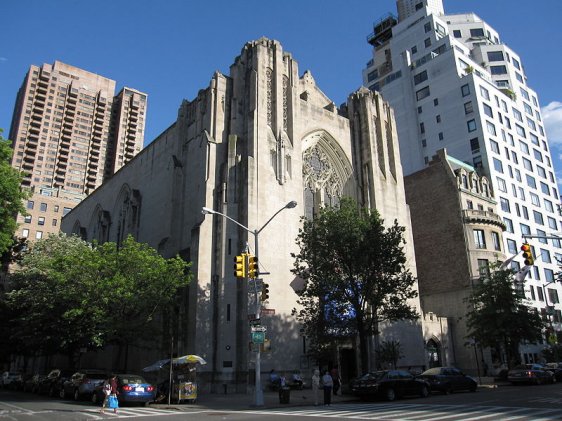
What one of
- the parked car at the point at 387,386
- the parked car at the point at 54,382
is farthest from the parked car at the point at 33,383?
the parked car at the point at 387,386

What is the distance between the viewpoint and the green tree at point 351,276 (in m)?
27.5

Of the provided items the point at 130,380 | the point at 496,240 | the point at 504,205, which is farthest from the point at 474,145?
the point at 130,380

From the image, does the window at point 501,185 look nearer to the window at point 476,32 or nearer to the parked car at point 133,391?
the window at point 476,32

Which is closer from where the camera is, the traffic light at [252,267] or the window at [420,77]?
the traffic light at [252,267]

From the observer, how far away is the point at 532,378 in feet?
98.2

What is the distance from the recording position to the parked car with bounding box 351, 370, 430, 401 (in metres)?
21.2

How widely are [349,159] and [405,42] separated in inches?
1909

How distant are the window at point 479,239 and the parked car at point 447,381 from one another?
25.3 m

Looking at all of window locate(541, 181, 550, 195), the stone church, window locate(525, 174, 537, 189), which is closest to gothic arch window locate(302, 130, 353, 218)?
the stone church

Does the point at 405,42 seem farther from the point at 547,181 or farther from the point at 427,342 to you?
the point at 427,342

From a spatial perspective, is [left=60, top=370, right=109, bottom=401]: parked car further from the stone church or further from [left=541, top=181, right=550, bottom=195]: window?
[left=541, top=181, right=550, bottom=195]: window

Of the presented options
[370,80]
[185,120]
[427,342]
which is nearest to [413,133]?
[370,80]

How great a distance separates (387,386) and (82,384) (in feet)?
49.7

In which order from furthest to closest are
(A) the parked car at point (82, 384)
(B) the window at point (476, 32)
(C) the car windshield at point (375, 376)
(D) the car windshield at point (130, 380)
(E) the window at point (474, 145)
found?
1. (B) the window at point (476, 32)
2. (E) the window at point (474, 145)
3. (A) the parked car at point (82, 384)
4. (C) the car windshield at point (375, 376)
5. (D) the car windshield at point (130, 380)
